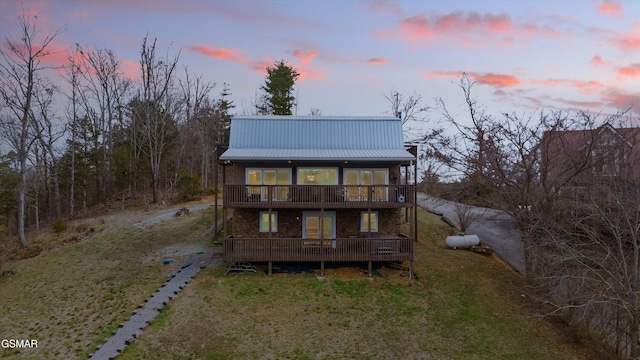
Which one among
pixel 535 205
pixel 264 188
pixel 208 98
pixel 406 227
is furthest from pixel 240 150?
pixel 208 98

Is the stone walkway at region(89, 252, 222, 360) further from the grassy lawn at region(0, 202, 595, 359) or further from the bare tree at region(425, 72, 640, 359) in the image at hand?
the bare tree at region(425, 72, 640, 359)

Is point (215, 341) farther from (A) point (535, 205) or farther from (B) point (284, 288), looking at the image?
(A) point (535, 205)

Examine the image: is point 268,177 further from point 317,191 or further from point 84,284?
point 84,284

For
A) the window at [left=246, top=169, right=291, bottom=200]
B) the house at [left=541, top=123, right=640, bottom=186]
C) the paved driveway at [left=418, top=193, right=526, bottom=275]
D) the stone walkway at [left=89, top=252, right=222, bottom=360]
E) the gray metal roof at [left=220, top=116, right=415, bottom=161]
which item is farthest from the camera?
the paved driveway at [left=418, top=193, right=526, bottom=275]

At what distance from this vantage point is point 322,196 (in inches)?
706

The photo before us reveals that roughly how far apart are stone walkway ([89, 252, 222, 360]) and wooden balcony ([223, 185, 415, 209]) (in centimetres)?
371

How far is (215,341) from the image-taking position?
41.0 ft

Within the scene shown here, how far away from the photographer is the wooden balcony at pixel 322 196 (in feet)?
59.3

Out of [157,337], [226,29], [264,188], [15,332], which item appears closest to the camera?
[157,337]

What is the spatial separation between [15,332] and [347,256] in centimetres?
1353

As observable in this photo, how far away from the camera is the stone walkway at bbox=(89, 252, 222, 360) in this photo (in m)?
11.5

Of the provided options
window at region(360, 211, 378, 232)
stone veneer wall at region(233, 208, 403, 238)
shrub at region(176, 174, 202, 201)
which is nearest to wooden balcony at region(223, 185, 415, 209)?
stone veneer wall at region(233, 208, 403, 238)

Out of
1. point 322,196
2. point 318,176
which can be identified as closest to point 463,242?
point 318,176

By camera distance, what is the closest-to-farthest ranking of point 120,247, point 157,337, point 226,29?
point 157,337, point 120,247, point 226,29
